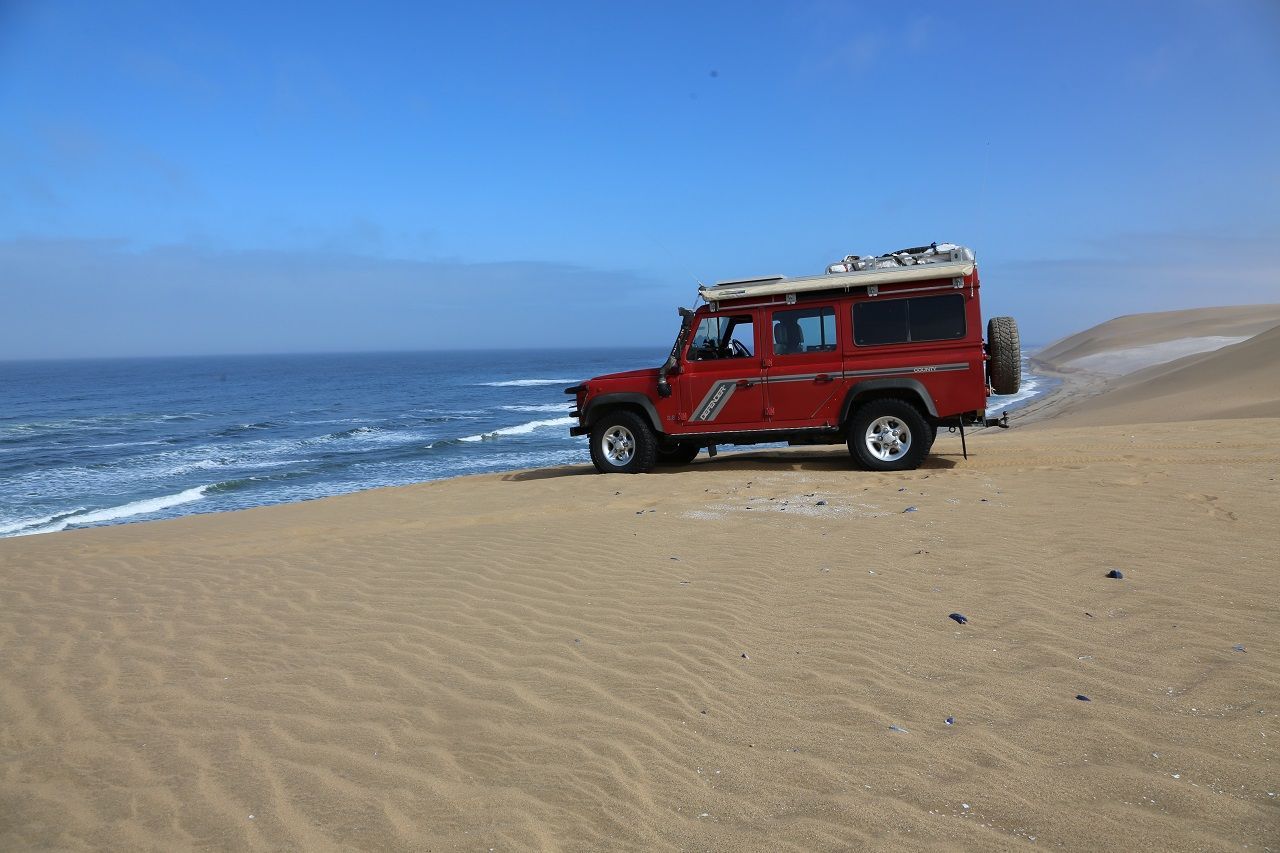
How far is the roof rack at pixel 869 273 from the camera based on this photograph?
1051 cm

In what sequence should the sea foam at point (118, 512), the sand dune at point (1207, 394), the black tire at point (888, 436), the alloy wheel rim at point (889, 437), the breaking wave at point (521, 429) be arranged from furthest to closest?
1. the breaking wave at point (521, 429)
2. the sand dune at point (1207, 394)
3. the sea foam at point (118, 512)
4. the alloy wheel rim at point (889, 437)
5. the black tire at point (888, 436)

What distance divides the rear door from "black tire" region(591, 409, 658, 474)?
6.07ft

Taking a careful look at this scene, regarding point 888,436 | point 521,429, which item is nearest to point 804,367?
point 888,436

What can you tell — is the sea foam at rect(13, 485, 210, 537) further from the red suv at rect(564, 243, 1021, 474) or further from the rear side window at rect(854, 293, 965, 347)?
the rear side window at rect(854, 293, 965, 347)

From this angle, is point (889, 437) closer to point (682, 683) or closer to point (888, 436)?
point (888, 436)

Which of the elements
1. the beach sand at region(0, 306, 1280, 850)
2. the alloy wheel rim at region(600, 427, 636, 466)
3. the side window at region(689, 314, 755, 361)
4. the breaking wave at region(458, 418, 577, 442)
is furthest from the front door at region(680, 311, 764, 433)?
the breaking wave at region(458, 418, 577, 442)

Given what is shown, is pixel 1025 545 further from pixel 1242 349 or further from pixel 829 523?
pixel 1242 349

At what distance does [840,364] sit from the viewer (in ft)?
35.9

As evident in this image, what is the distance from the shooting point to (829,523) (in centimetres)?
816

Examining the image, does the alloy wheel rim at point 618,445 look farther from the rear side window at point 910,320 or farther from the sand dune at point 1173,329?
the sand dune at point 1173,329

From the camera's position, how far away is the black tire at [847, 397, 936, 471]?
424 inches

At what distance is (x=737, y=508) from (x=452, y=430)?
80.5 ft

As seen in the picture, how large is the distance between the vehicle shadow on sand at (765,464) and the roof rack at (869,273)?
2411 mm

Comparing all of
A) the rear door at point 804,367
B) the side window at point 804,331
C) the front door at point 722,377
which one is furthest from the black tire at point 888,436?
the front door at point 722,377
